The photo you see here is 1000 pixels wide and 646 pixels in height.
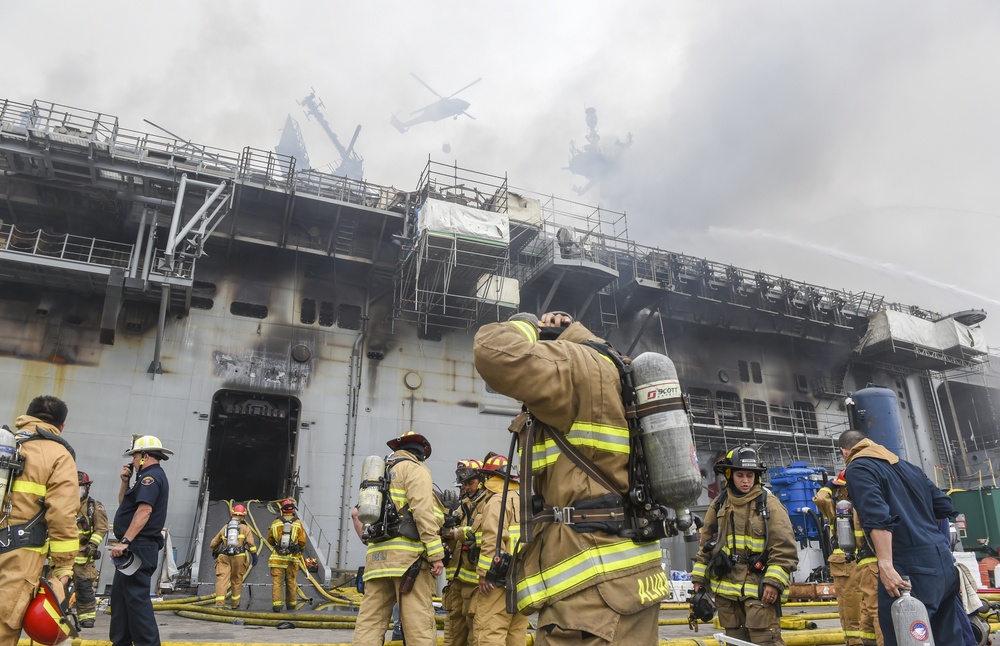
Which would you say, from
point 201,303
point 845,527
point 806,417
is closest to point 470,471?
point 845,527

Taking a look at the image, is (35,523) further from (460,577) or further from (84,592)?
(84,592)

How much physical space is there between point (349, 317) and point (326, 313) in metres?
0.63

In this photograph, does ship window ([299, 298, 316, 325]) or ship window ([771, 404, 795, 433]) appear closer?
ship window ([299, 298, 316, 325])

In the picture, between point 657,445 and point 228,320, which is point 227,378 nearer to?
point 228,320

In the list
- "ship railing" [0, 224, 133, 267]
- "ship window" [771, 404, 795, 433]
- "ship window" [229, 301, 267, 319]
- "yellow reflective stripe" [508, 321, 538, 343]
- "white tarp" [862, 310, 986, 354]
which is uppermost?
"white tarp" [862, 310, 986, 354]

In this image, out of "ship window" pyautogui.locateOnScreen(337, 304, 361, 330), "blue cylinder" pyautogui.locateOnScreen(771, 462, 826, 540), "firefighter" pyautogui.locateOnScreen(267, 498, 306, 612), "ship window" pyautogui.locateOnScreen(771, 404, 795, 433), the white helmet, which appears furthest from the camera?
"ship window" pyautogui.locateOnScreen(771, 404, 795, 433)

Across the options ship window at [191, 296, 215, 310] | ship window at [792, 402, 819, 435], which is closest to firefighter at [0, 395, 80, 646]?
ship window at [191, 296, 215, 310]

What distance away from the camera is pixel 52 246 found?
50.3 ft

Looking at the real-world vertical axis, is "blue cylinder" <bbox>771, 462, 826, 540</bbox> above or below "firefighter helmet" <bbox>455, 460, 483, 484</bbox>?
above

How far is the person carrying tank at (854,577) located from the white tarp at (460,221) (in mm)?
10489

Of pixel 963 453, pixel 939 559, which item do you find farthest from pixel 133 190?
pixel 963 453

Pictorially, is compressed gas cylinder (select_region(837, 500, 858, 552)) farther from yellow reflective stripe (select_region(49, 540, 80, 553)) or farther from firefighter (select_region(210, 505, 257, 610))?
firefighter (select_region(210, 505, 257, 610))

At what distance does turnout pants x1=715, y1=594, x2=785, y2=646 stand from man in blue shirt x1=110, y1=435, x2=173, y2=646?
4160 mm

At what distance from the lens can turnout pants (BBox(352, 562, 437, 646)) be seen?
447cm
